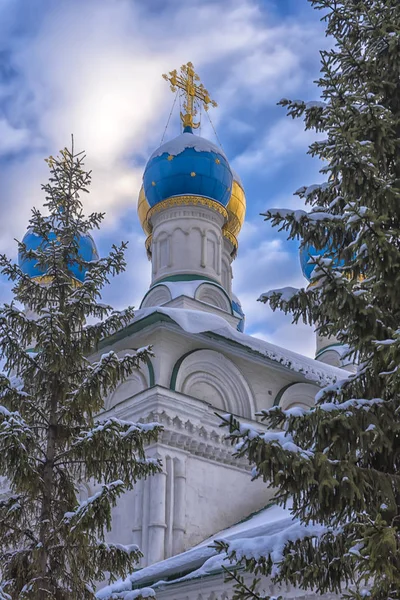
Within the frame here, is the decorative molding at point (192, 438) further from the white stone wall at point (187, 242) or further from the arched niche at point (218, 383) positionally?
the white stone wall at point (187, 242)

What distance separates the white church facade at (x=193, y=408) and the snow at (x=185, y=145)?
2.09 feet

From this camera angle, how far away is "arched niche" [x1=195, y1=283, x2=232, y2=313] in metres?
14.2

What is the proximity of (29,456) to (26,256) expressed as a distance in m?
1.73

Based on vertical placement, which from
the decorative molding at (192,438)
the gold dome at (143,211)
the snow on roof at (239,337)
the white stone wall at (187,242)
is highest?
the gold dome at (143,211)

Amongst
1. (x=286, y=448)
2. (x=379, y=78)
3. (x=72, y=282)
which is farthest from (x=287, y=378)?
(x=286, y=448)

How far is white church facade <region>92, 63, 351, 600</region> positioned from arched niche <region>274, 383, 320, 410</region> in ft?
0.06

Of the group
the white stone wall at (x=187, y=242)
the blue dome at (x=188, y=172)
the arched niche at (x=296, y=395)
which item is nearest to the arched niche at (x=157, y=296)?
the white stone wall at (x=187, y=242)

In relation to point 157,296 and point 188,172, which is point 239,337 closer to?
point 157,296

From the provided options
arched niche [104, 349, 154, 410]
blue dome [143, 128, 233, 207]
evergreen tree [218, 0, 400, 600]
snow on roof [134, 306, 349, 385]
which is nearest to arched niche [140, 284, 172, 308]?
blue dome [143, 128, 233, 207]

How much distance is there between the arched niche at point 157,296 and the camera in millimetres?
14156

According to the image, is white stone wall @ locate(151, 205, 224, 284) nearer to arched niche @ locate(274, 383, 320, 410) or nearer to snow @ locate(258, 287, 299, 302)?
arched niche @ locate(274, 383, 320, 410)

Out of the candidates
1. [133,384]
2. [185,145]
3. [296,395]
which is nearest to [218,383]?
[133,384]

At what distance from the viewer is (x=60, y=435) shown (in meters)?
5.50

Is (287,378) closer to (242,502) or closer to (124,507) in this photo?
(242,502)
